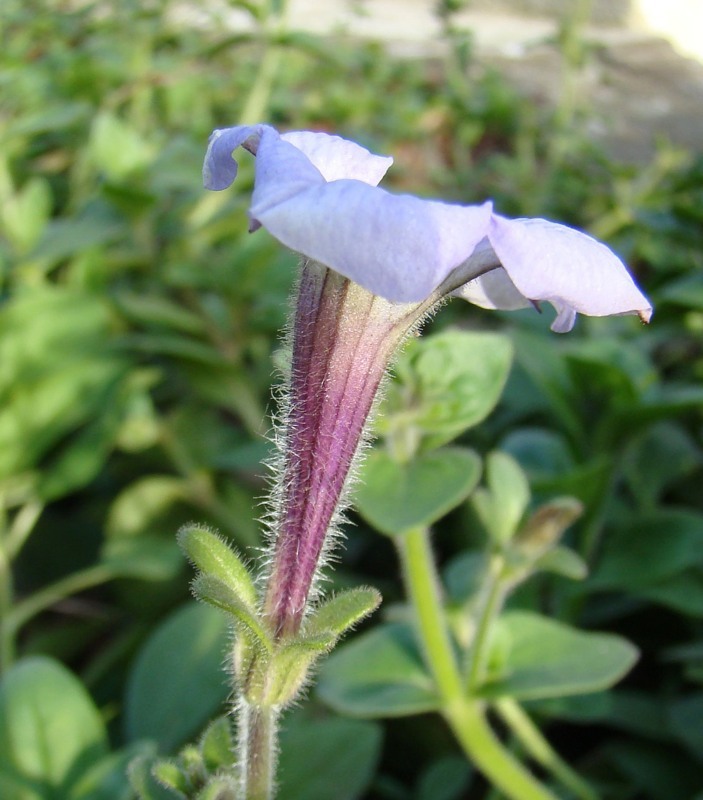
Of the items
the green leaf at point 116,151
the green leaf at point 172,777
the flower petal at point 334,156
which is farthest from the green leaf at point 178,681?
the green leaf at point 116,151

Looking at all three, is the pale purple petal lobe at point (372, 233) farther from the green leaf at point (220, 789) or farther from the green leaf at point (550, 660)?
the green leaf at point (550, 660)

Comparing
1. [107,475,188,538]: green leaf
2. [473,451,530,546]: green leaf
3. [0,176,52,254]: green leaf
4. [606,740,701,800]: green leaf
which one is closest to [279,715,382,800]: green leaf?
[473,451,530,546]: green leaf

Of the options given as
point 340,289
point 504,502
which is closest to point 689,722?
point 504,502

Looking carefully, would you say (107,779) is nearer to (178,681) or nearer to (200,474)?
(178,681)

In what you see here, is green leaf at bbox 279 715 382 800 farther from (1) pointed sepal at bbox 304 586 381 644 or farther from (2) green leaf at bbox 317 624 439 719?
(1) pointed sepal at bbox 304 586 381 644

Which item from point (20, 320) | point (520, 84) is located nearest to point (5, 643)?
point (20, 320)

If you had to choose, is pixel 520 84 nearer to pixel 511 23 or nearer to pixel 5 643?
pixel 511 23
